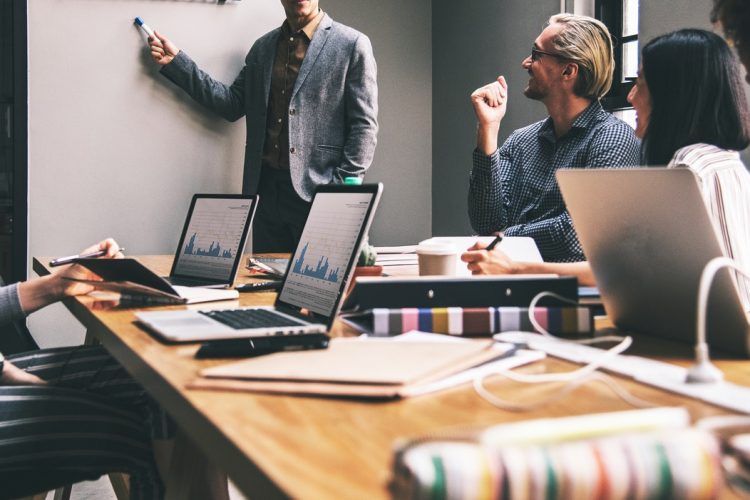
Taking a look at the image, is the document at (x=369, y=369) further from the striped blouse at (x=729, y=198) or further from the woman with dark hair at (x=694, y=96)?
the woman with dark hair at (x=694, y=96)

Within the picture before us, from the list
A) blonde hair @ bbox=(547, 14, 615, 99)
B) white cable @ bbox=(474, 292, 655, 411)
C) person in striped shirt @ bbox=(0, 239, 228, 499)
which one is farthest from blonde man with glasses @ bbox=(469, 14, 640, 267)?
white cable @ bbox=(474, 292, 655, 411)

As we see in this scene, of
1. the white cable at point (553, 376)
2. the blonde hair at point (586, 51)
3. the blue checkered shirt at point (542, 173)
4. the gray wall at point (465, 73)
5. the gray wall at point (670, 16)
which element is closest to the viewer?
the white cable at point (553, 376)

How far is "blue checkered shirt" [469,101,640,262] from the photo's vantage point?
219cm

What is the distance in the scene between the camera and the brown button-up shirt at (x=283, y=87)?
299cm

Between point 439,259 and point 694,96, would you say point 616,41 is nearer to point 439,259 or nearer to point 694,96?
point 694,96

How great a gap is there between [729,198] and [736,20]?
51cm

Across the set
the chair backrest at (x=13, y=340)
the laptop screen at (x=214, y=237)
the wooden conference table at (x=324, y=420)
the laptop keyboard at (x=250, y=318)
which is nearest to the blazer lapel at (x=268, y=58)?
the laptop screen at (x=214, y=237)

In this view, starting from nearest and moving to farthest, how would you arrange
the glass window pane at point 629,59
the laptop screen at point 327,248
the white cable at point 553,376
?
the white cable at point 553,376
the laptop screen at point 327,248
the glass window pane at point 629,59

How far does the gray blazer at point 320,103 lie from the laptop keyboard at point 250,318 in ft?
5.73

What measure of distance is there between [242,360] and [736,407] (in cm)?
49

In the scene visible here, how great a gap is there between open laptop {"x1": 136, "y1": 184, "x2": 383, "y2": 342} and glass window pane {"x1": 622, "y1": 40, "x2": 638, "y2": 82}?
2.74 meters

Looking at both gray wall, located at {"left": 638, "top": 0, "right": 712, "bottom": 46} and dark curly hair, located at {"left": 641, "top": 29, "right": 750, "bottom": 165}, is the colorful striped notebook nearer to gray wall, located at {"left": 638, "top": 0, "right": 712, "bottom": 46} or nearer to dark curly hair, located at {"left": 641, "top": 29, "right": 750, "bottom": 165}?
dark curly hair, located at {"left": 641, "top": 29, "right": 750, "bottom": 165}

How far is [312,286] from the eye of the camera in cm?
120

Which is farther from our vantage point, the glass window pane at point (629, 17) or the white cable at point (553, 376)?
the glass window pane at point (629, 17)
